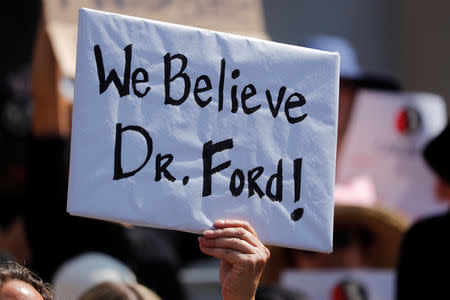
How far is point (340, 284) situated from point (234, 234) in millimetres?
1851

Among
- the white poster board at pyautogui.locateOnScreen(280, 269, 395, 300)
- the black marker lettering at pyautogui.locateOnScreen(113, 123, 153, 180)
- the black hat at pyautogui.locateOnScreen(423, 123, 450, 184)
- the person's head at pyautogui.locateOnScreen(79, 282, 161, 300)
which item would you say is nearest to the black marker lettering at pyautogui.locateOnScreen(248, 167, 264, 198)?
the black marker lettering at pyautogui.locateOnScreen(113, 123, 153, 180)

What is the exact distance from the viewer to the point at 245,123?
187 cm

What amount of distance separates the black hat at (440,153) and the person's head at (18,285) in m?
1.82

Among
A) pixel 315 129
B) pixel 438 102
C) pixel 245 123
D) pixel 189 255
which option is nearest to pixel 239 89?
pixel 245 123

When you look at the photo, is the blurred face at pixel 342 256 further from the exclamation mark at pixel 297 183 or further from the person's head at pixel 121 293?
the exclamation mark at pixel 297 183

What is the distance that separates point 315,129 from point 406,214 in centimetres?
205

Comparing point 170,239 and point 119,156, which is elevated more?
point 119,156

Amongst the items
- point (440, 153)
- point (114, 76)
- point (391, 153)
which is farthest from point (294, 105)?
point (391, 153)

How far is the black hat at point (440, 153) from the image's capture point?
3.20 metres

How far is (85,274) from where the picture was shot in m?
2.79

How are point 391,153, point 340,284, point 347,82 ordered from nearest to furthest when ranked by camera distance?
point 340,284
point 391,153
point 347,82

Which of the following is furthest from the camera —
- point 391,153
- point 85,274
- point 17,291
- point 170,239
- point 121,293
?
point 170,239

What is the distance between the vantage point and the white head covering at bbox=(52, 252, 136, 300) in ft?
8.80

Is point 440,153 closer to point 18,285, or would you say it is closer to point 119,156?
point 119,156
